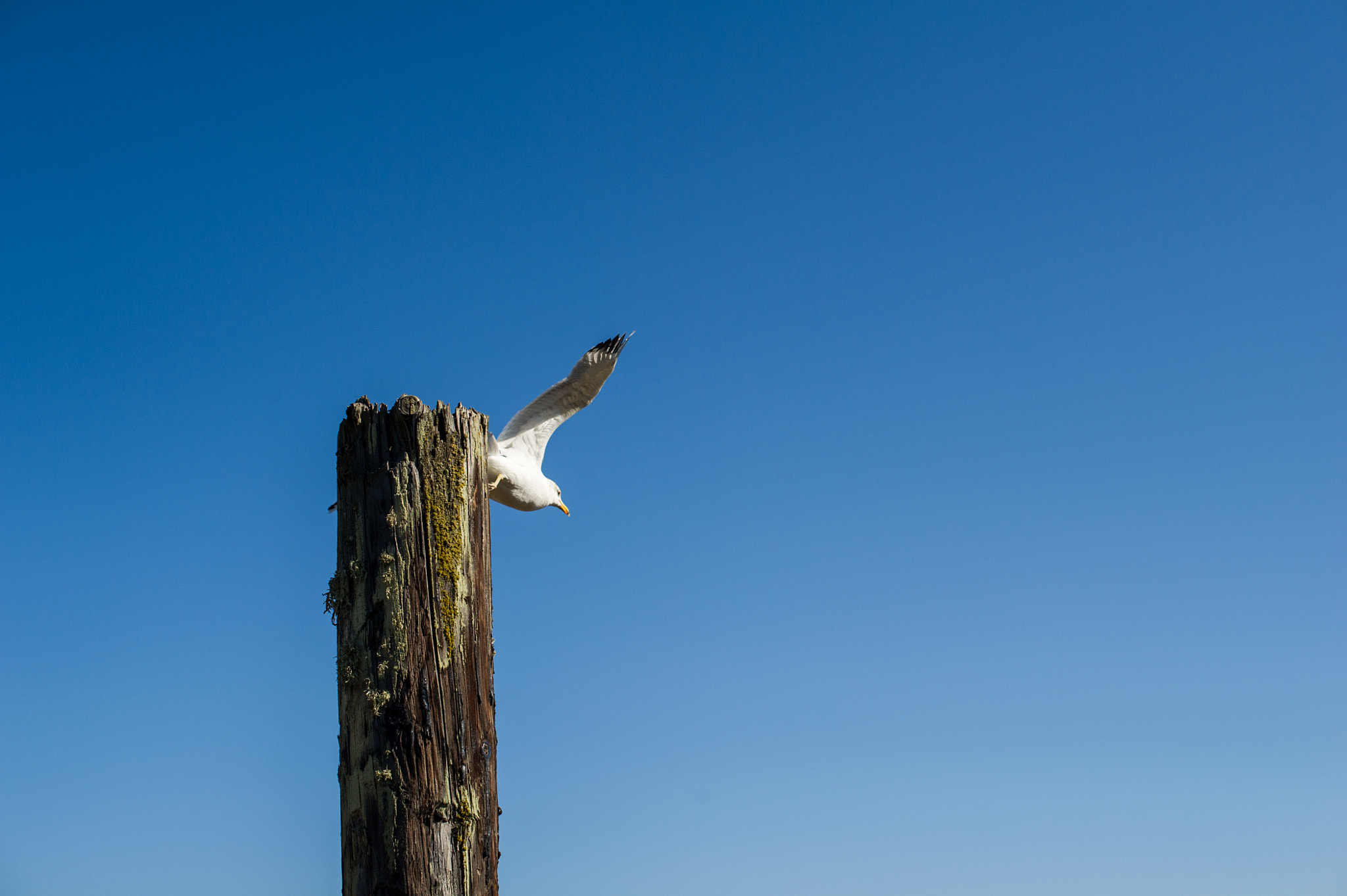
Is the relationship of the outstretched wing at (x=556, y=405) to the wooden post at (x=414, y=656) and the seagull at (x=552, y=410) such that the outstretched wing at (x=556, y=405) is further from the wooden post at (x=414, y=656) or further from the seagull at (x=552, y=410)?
the wooden post at (x=414, y=656)

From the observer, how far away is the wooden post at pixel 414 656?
14.7ft

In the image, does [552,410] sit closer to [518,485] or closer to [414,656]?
[518,485]

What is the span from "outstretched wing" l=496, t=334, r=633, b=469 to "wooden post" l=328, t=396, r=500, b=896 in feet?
17.8

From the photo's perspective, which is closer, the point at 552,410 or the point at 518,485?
the point at 518,485

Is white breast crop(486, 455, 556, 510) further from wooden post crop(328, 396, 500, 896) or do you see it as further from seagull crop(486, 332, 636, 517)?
wooden post crop(328, 396, 500, 896)

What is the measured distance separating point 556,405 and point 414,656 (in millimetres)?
6302

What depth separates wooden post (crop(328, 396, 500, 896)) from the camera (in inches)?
176

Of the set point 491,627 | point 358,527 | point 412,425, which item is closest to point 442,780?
point 491,627

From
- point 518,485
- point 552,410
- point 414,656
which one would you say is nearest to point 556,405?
point 552,410

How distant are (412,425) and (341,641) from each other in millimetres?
1049

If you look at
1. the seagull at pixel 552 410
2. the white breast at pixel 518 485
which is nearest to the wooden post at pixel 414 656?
the white breast at pixel 518 485

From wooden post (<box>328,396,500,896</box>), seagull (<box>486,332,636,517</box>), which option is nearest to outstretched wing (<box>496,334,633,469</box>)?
seagull (<box>486,332,636,517</box>)

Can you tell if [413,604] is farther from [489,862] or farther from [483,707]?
[489,862]

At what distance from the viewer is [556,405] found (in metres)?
10.8
